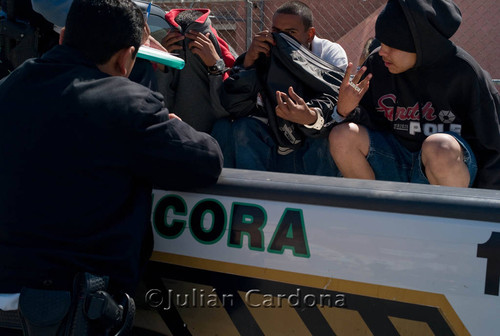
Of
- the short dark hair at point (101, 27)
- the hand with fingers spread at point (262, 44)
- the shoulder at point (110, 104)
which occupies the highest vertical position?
the short dark hair at point (101, 27)

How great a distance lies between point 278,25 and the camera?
3.05 meters

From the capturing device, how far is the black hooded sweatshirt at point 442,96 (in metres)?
2.46

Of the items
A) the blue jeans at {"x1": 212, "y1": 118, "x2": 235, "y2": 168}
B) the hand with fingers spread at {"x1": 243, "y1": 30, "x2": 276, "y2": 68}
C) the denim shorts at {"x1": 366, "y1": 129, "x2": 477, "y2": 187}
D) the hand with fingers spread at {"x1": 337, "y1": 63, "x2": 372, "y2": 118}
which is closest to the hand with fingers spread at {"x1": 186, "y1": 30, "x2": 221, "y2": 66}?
the hand with fingers spread at {"x1": 243, "y1": 30, "x2": 276, "y2": 68}

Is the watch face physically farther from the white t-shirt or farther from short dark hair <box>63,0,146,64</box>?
short dark hair <box>63,0,146,64</box>

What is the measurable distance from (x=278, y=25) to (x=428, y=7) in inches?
33.6

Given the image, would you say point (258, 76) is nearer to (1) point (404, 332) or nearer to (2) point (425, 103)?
(2) point (425, 103)

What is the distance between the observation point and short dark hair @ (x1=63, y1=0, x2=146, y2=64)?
169 centimetres

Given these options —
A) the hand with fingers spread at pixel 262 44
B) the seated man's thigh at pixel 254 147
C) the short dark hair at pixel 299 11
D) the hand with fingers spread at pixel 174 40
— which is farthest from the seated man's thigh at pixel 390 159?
the hand with fingers spread at pixel 174 40

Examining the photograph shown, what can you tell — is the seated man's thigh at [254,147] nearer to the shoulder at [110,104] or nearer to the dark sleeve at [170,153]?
the dark sleeve at [170,153]

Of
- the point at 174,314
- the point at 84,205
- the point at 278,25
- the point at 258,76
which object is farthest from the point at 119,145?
the point at 278,25

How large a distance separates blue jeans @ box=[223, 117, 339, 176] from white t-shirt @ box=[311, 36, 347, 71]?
62 centimetres

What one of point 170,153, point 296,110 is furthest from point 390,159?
point 170,153

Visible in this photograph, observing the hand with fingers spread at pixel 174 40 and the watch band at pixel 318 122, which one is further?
the hand with fingers spread at pixel 174 40

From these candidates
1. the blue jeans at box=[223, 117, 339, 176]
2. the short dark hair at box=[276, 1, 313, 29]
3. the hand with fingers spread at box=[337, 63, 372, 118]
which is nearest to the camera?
the hand with fingers spread at box=[337, 63, 372, 118]
